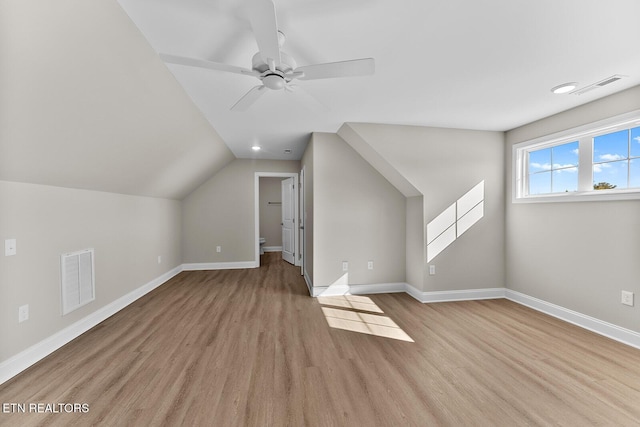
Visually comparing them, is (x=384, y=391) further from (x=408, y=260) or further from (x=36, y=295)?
(x=36, y=295)

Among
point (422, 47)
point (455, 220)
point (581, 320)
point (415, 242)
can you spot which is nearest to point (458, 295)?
point (415, 242)

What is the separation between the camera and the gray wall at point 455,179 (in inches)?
134

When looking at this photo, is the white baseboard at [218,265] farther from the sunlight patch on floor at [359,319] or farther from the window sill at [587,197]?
the window sill at [587,197]

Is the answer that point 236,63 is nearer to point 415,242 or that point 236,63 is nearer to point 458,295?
point 415,242

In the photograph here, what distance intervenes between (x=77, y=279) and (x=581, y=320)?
203 inches

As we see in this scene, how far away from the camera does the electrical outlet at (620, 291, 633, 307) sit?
236cm

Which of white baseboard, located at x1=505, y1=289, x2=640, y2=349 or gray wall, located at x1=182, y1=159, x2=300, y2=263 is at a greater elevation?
gray wall, located at x1=182, y1=159, x2=300, y2=263

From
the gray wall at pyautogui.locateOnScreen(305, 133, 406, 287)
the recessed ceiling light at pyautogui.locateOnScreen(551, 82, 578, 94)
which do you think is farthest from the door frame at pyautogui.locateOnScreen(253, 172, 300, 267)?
the recessed ceiling light at pyautogui.locateOnScreen(551, 82, 578, 94)

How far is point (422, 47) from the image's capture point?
1756 millimetres

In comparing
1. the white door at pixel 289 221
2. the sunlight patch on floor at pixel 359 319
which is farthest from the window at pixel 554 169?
the white door at pixel 289 221

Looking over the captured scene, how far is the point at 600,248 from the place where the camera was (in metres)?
2.58

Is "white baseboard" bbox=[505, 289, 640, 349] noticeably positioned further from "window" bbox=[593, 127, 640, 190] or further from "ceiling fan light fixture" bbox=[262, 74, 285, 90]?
"ceiling fan light fixture" bbox=[262, 74, 285, 90]

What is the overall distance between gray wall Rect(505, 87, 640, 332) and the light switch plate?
202 inches

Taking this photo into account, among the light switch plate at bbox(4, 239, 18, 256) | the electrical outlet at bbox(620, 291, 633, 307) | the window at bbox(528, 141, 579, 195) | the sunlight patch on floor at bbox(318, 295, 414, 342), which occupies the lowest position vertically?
the sunlight patch on floor at bbox(318, 295, 414, 342)
